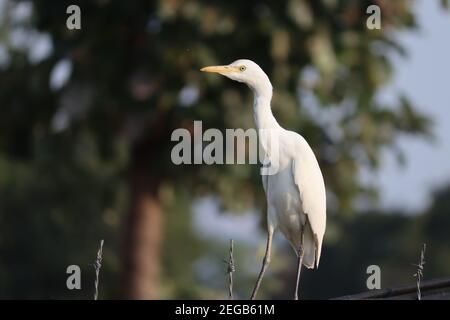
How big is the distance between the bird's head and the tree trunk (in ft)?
35.9

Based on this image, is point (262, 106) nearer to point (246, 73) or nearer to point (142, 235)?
point (246, 73)

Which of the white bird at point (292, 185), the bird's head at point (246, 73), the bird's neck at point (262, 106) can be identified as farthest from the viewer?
the white bird at point (292, 185)

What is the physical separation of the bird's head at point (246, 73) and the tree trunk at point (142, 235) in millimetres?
10953

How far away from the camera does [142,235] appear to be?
18484mm

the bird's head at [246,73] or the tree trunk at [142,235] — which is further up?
the tree trunk at [142,235]

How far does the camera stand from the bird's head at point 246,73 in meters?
7.30

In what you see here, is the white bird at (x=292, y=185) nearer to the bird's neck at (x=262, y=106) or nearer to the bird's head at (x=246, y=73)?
the bird's neck at (x=262, y=106)

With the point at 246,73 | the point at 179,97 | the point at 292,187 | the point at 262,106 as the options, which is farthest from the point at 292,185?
the point at 179,97

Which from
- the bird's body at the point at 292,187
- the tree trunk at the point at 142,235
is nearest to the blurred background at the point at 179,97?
the tree trunk at the point at 142,235

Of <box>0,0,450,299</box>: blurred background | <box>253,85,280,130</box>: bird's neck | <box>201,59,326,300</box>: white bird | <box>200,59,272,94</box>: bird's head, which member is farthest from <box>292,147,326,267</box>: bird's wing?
<box>0,0,450,299</box>: blurred background

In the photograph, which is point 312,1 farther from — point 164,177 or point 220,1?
point 164,177

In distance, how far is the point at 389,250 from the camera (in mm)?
46500
